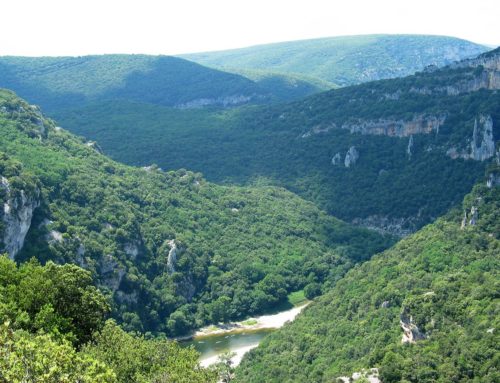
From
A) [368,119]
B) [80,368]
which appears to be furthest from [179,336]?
[368,119]

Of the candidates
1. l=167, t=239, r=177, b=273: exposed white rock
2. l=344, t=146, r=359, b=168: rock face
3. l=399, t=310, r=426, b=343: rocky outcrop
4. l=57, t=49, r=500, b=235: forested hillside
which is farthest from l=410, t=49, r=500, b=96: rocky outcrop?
l=399, t=310, r=426, b=343: rocky outcrop

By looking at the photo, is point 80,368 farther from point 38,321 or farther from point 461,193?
point 461,193

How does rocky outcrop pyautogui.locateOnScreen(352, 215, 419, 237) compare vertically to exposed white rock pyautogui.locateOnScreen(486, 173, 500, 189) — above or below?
below

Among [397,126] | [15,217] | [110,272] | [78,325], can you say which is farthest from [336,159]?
[78,325]

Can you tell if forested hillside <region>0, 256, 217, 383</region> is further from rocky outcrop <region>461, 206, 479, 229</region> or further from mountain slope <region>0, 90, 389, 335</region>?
rocky outcrop <region>461, 206, 479, 229</region>

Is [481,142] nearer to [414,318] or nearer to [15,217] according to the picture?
[414,318]

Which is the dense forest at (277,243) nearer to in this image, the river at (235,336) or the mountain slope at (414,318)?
the mountain slope at (414,318)
